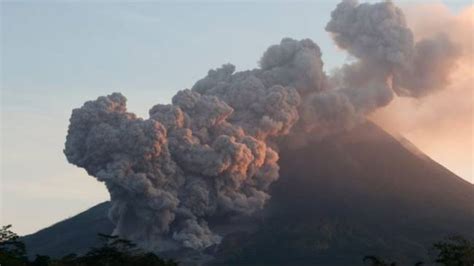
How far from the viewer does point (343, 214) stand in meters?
171

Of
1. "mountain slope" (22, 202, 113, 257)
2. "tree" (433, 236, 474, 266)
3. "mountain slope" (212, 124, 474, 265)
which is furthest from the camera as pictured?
"mountain slope" (22, 202, 113, 257)

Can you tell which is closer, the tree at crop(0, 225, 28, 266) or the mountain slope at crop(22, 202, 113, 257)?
the tree at crop(0, 225, 28, 266)

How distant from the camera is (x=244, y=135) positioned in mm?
145000

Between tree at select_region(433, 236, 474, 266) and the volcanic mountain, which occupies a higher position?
the volcanic mountain

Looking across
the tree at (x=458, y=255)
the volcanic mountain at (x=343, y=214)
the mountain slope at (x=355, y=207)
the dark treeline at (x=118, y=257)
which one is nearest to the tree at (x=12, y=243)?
the dark treeline at (x=118, y=257)

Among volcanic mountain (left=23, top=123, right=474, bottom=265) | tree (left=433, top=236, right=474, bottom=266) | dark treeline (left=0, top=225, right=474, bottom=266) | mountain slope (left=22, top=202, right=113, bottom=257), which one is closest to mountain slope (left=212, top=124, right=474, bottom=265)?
volcanic mountain (left=23, top=123, right=474, bottom=265)

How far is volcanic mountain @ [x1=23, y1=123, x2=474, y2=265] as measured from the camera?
509 ft

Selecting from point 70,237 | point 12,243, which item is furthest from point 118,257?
point 70,237

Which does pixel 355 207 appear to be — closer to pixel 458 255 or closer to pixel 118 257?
pixel 118 257

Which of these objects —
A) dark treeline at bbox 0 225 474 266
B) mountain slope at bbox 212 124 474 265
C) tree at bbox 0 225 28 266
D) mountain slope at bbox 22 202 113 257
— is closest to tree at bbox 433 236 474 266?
dark treeline at bbox 0 225 474 266

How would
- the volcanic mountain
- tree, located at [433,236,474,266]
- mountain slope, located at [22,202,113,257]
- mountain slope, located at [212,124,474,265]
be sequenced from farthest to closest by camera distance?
mountain slope, located at [22,202,113,257]
mountain slope, located at [212,124,474,265]
the volcanic mountain
tree, located at [433,236,474,266]

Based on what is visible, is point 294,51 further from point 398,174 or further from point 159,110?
point 398,174

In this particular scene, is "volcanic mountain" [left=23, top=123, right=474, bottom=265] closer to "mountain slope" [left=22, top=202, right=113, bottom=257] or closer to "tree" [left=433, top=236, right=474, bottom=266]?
"mountain slope" [left=22, top=202, right=113, bottom=257]

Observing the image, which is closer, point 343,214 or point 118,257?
point 118,257
